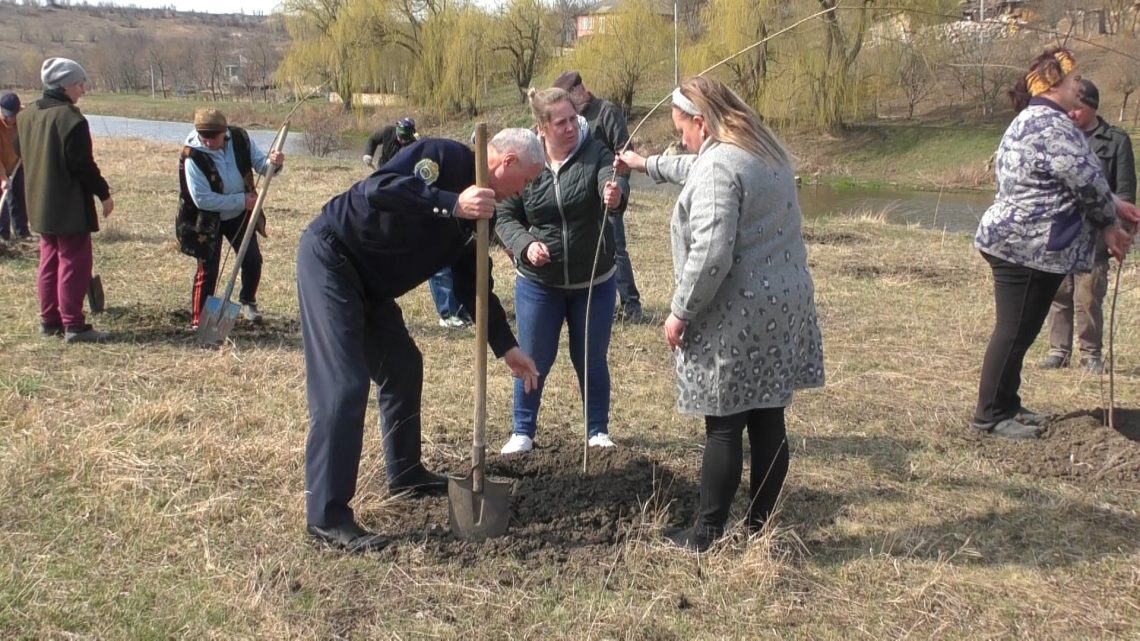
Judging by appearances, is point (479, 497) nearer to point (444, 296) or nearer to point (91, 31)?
point (444, 296)

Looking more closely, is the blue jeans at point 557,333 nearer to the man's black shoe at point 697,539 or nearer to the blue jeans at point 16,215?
the man's black shoe at point 697,539

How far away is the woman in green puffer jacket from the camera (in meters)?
3.91

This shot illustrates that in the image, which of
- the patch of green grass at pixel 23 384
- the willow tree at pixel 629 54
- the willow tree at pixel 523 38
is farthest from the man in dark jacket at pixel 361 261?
the willow tree at pixel 523 38

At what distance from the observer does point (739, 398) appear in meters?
3.02

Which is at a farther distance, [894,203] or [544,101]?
[894,203]

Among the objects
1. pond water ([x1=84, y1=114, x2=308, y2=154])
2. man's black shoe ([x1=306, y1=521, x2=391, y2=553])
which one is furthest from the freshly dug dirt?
pond water ([x1=84, y1=114, x2=308, y2=154])

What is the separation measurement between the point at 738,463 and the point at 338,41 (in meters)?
33.0

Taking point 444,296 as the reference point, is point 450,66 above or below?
above

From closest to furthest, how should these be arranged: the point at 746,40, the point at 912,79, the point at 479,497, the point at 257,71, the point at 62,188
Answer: the point at 479,497 < the point at 62,188 < the point at 746,40 < the point at 912,79 < the point at 257,71

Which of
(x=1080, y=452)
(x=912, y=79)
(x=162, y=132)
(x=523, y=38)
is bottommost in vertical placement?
(x=1080, y=452)

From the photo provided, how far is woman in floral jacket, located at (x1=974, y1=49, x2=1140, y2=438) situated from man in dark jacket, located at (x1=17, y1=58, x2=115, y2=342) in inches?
209

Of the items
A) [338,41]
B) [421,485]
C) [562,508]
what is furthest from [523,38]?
[562,508]

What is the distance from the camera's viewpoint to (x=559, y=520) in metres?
3.53

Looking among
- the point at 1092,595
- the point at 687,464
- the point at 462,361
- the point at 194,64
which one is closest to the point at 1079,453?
the point at 1092,595
